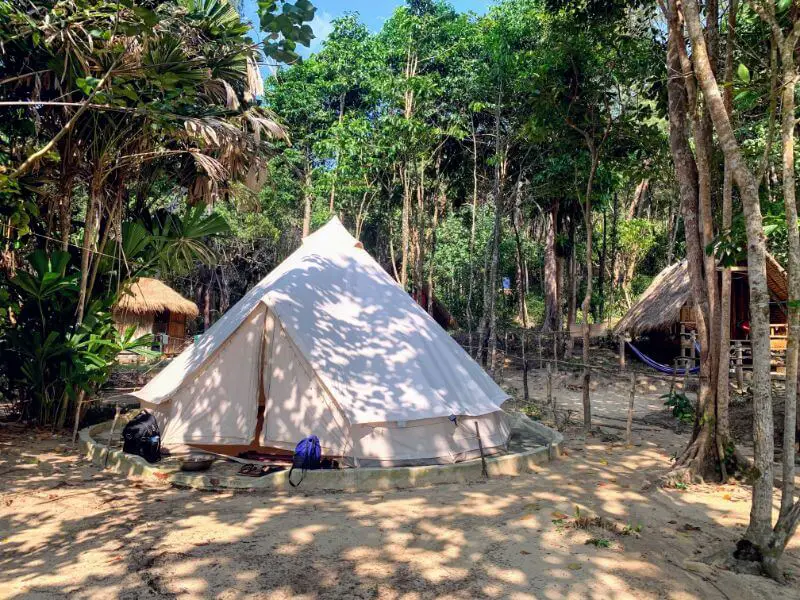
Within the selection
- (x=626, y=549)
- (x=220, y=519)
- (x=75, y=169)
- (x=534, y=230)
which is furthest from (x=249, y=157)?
(x=534, y=230)

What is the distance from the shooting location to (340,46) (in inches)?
1117

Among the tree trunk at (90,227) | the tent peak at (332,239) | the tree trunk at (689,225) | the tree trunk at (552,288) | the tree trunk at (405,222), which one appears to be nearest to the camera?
the tree trunk at (689,225)

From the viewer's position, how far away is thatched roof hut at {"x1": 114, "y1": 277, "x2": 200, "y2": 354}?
2461 centimetres

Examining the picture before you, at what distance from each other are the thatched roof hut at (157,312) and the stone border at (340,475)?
17474mm

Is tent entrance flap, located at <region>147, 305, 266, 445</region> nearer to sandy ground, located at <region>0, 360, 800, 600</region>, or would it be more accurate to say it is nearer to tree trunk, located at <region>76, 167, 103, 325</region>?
sandy ground, located at <region>0, 360, 800, 600</region>

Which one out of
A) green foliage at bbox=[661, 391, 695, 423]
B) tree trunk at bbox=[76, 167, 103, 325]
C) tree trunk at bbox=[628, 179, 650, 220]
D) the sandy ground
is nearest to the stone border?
the sandy ground

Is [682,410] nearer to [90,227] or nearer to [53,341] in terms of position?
[90,227]

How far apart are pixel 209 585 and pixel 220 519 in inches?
58.9

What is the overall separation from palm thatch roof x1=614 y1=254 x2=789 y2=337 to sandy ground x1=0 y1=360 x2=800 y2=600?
A: 13.5 m

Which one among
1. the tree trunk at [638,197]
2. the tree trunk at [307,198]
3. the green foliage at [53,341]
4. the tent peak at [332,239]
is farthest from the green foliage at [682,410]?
the tree trunk at [638,197]

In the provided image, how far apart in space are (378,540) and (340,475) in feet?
6.21

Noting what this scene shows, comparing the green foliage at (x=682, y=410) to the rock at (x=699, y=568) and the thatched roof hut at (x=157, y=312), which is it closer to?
the rock at (x=699, y=568)

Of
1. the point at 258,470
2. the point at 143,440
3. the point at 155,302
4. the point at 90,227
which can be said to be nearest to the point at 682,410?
the point at 258,470

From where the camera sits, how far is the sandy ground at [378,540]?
4.16m
